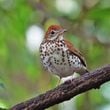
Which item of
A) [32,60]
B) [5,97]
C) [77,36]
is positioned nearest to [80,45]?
[77,36]

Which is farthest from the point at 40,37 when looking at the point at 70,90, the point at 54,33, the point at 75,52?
the point at 70,90

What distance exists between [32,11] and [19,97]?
95 cm

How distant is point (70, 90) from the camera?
13.5 feet

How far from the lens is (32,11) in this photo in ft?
20.3

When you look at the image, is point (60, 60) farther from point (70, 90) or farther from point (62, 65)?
point (70, 90)

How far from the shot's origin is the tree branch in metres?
4.05

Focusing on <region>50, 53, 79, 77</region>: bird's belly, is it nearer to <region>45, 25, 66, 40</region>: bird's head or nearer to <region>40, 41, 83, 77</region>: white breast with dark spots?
<region>40, 41, 83, 77</region>: white breast with dark spots

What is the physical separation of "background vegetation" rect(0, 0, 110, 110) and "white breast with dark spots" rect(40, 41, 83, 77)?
458 mm

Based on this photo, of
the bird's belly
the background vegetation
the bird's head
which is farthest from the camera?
the background vegetation

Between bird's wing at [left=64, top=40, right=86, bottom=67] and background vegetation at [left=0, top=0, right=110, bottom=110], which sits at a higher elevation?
background vegetation at [left=0, top=0, right=110, bottom=110]

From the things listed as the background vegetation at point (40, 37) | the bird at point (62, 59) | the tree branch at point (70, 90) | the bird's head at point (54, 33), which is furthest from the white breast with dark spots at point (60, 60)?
the tree branch at point (70, 90)

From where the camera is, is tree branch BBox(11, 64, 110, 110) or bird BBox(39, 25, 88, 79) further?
bird BBox(39, 25, 88, 79)

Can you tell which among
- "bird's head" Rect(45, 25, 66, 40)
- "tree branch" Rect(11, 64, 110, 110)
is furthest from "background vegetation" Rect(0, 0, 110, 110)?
"tree branch" Rect(11, 64, 110, 110)

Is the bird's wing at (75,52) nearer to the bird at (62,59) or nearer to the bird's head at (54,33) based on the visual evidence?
the bird at (62,59)
